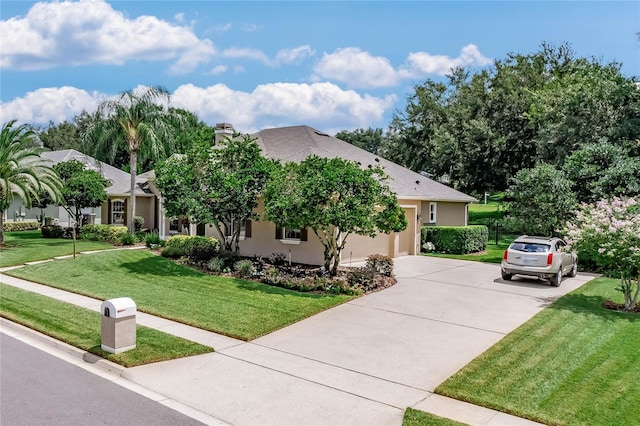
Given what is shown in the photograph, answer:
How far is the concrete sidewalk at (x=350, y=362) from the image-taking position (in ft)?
22.0

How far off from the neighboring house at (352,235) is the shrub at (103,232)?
2.54 metres

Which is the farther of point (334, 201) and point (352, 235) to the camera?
point (352, 235)

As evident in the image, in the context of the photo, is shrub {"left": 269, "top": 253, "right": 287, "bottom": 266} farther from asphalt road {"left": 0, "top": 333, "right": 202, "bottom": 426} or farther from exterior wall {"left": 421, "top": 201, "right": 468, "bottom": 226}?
asphalt road {"left": 0, "top": 333, "right": 202, "bottom": 426}

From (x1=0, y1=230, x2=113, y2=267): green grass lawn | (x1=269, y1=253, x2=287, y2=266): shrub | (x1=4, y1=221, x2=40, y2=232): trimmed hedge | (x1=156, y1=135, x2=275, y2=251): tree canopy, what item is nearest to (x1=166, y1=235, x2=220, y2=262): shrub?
(x1=156, y1=135, x2=275, y2=251): tree canopy

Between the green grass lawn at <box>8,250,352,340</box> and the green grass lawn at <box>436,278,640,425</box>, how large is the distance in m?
4.69

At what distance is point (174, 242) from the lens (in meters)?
20.5

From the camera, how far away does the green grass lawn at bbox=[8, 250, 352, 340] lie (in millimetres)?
11180

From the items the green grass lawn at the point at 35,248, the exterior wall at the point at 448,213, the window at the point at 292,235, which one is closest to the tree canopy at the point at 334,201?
the window at the point at 292,235

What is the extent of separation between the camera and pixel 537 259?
607 inches

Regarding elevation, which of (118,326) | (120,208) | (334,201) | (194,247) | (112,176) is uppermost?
(112,176)

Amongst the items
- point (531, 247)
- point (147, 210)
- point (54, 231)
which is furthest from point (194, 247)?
point (147, 210)

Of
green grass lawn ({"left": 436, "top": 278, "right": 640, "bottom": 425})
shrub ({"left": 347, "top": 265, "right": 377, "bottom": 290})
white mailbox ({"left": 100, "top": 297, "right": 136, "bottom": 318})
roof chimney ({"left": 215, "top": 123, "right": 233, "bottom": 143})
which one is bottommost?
green grass lawn ({"left": 436, "top": 278, "right": 640, "bottom": 425})

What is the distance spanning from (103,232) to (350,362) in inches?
852

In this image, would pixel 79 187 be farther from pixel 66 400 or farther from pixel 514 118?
pixel 514 118
